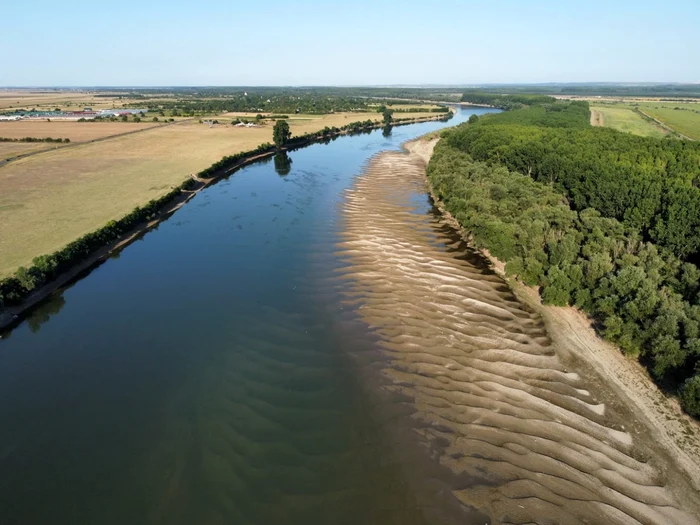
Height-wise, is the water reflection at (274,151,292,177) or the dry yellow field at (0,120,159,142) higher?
the dry yellow field at (0,120,159,142)

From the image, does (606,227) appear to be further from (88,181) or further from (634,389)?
(88,181)

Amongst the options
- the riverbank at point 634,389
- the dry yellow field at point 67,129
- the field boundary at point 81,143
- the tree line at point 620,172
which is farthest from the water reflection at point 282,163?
the riverbank at point 634,389

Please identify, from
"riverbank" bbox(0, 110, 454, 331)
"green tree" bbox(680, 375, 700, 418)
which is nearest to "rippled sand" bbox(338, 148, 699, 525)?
"green tree" bbox(680, 375, 700, 418)

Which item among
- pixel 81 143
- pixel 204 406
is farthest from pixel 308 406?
pixel 81 143

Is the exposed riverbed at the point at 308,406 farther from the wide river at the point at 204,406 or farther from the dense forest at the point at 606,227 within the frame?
the dense forest at the point at 606,227

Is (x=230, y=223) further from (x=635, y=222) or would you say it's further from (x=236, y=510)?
(x=635, y=222)

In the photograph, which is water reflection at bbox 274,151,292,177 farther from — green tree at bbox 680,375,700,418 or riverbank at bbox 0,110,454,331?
green tree at bbox 680,375,700,418

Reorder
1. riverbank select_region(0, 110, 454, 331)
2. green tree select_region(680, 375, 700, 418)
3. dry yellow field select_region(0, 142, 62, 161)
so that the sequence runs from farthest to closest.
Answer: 1. dry yellow field select_region(0, 142, 62, 161)
2. riverbank select_region(0, 110, 454, 331)
3. green tree select_region(680, 375, 700, 418)
